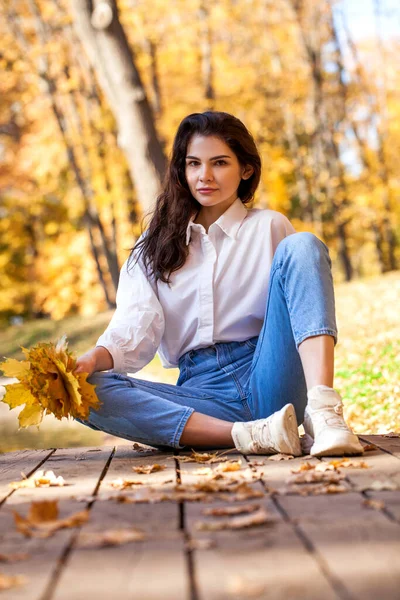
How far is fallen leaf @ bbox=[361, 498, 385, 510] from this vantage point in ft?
6.68

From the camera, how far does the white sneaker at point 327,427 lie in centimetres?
278

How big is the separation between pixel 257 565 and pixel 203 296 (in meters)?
1.93

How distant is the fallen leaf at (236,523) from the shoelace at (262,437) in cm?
98

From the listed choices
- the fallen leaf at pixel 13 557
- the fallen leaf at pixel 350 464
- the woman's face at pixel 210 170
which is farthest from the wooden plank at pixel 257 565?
the woman's face at pixel 210 170

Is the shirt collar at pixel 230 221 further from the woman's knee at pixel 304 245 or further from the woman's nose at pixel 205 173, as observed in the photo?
the woman's knee at pixel 304 245

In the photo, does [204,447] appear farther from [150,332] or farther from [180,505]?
[180,505]

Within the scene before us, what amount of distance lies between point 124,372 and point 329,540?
1.75m

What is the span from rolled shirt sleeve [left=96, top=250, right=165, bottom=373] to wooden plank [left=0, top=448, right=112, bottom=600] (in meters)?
0.42

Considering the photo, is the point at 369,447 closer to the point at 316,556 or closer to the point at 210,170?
the point at 210,170

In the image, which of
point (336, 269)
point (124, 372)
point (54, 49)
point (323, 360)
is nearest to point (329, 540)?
point (323, 360)

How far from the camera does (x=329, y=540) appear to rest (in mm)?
1740

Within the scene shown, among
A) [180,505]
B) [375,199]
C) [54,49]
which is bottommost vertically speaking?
[180,505]

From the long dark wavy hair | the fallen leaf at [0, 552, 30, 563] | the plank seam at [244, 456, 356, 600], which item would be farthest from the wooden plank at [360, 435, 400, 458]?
the fallen leaf at [0, 552, 30, 563]

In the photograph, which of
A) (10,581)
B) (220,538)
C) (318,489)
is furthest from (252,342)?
(10,581)
